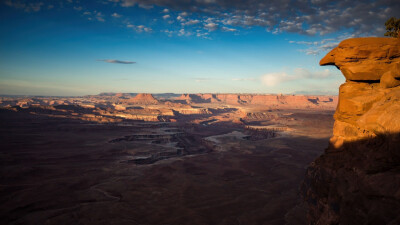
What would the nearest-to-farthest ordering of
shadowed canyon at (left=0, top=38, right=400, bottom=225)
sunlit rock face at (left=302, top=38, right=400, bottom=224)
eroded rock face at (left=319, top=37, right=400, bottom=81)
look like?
sunlit rock face at (left=302, top=38, right=400, bottom=224) → shadowed canyon at (left=0, top=38, right=400, bottom=225) → eroded rock face at (left=319, top=37, right=400, bottom=81)

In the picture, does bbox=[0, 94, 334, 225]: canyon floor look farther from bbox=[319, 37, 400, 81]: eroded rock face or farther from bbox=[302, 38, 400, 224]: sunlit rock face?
bbox=[319, 37, 400, 81]: eroded rock face

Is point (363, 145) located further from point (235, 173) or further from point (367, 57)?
point (235, 173)

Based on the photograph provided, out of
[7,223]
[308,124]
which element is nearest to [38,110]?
[7,223]

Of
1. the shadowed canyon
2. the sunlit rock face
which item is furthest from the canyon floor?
the sunlit rock face

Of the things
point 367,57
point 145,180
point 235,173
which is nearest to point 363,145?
point 367,57

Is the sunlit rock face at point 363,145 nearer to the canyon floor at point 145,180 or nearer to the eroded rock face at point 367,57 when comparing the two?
the eroded rock face at point 367,57

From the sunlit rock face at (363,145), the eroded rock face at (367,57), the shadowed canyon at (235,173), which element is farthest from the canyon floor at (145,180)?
the eroded rock face at (367,57)
